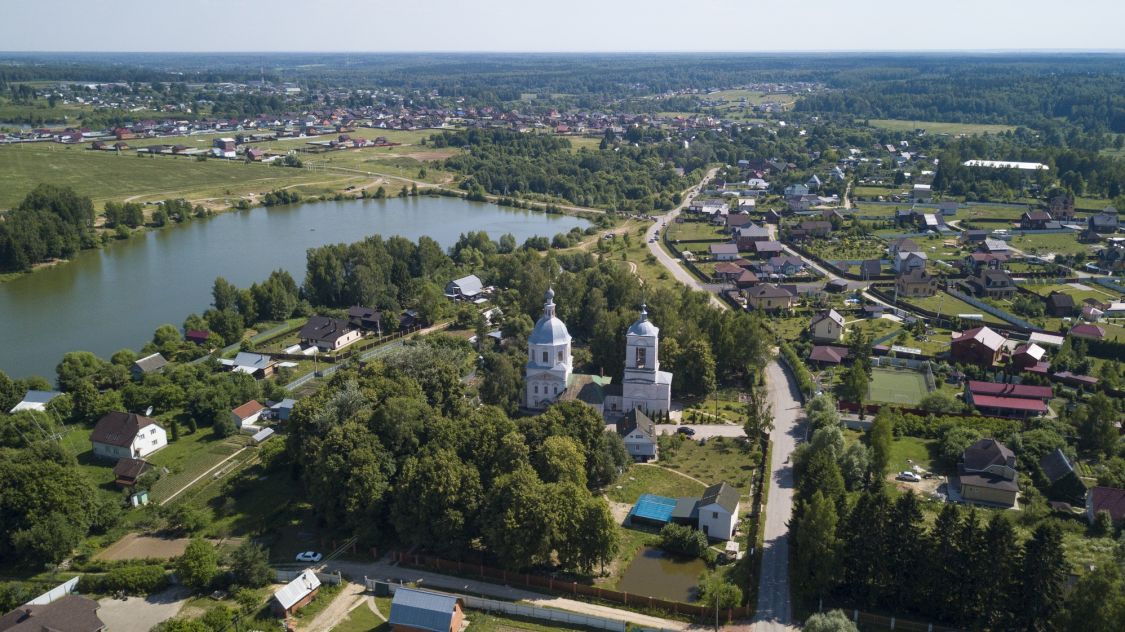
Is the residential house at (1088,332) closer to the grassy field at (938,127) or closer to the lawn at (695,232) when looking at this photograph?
the lawn at (695,232)

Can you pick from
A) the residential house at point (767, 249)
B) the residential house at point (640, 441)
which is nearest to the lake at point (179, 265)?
the residential house at point (767, 249)

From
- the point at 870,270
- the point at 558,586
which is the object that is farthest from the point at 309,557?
the point at 870,270

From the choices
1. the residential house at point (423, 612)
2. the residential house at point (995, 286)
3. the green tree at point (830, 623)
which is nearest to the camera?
the green tree at point (830, 623)

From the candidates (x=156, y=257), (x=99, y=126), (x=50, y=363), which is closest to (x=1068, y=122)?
(x=156, y=257)

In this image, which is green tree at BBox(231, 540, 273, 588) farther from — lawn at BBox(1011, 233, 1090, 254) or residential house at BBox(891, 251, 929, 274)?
lawn at BBox(1011, 233, 1090, 254)

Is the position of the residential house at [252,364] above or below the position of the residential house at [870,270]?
below

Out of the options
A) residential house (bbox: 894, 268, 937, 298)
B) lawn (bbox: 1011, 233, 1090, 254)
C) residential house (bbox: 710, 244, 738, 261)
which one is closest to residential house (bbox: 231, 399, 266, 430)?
residential house (bbox: 710, 244, 738, 261)

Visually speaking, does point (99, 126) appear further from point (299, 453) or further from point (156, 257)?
point (299, 453)
